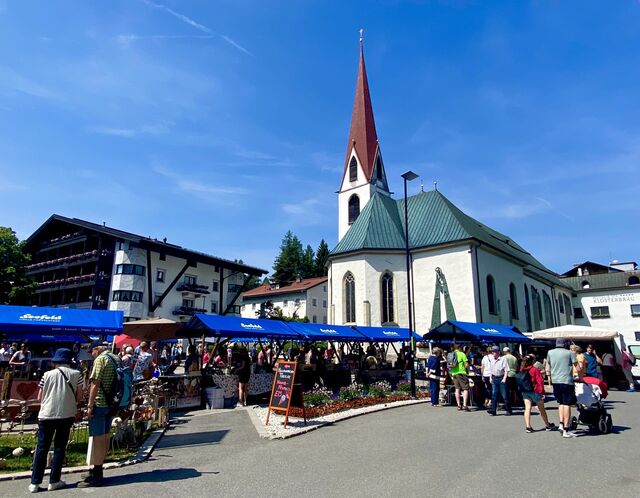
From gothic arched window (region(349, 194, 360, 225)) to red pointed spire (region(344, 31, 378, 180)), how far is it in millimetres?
2568

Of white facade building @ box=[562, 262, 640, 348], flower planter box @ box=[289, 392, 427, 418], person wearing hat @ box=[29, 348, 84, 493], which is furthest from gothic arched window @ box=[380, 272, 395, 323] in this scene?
white facade building @ box=[562, 262, 640, 348]

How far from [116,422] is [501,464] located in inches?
259

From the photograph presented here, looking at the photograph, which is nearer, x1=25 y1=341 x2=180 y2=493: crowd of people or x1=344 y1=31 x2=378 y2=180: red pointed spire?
x1=25 y1=341 x2=180 y2=493: crowd of people

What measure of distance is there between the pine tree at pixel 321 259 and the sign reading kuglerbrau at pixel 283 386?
67.4m

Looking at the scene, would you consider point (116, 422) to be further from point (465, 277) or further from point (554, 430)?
point (465, 277)

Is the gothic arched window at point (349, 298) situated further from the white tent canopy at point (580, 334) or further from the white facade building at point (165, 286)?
the white tent canopy at point (580, 334)

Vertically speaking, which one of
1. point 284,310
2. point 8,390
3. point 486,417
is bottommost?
point 486,417

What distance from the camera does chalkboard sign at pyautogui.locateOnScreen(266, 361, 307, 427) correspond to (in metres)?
10.6

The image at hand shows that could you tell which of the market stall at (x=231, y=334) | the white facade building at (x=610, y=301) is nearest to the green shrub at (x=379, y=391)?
the market stall at (x=231, y=334)

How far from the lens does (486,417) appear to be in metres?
12.1

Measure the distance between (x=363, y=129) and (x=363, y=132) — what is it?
0.38 m

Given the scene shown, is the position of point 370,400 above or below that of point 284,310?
below

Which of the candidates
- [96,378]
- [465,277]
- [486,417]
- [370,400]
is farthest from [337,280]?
[96,378]

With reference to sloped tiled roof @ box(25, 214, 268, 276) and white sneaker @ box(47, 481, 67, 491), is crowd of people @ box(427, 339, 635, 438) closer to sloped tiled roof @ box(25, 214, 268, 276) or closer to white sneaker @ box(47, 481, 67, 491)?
white sneaker @ box(47, 481, 67, 491)
